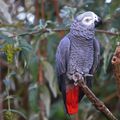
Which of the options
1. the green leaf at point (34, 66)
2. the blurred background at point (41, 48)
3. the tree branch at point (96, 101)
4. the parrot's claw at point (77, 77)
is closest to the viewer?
the tree branch at point (96, 101)

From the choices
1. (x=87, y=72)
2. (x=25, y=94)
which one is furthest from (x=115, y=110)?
(x=87, y=72)

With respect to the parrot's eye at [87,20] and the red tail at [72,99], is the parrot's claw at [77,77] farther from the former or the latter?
the parrot's eye at [87,20]

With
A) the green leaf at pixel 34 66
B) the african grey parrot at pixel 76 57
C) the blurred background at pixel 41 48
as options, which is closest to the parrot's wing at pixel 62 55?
the african grey parrot at pixel 76 57

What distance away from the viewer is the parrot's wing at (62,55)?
144cm

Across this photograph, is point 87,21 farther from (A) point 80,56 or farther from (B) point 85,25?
(A) point 80,56

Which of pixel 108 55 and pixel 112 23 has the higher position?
pixel 112 23

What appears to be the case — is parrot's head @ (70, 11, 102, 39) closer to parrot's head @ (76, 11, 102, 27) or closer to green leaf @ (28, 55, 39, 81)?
parrot's head @ (76, 11, 102, 27)

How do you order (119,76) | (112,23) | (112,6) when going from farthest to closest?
(112,23) < (112,6) < (119,76)

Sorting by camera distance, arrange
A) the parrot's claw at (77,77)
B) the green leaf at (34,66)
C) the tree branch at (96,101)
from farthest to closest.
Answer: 1. the green leaf at (34,66)
2. the parrot's claw at (77,77)
3. the tree branch at (96,101)

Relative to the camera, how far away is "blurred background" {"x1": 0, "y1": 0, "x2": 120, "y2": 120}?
1.68 meters

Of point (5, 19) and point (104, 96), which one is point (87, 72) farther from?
point (104, 96)

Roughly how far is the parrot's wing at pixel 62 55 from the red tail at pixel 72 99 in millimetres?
72

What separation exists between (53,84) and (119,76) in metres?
0.79

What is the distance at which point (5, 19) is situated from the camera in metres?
1.82
